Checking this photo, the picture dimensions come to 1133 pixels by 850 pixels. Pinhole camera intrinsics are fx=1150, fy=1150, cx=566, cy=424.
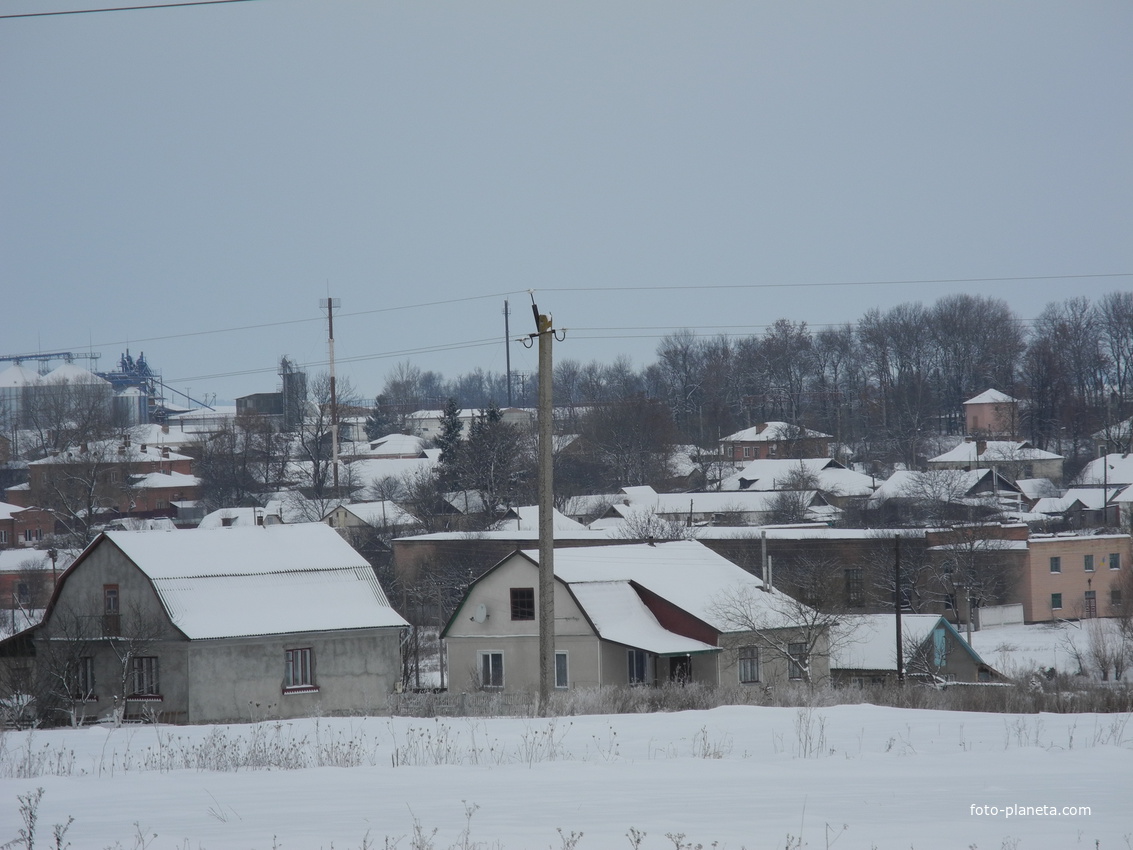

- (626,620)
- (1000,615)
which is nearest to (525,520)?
(1000,615)

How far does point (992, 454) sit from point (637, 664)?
212 feet

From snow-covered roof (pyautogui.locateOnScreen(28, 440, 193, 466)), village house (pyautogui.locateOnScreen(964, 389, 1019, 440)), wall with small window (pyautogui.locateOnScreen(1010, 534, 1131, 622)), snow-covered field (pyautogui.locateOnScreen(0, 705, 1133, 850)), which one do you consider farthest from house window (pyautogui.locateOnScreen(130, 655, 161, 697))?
village house (pyautogui.locateOnScreen(964, 389, 1019, 440))

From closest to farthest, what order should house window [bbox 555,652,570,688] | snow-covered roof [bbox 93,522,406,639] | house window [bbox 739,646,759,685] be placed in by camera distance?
1. snow-covered roof [bbox 93,522,406,639]
2. house window [bbox 739,646,759,685]
3. house window [bbox 555,652,570,688]

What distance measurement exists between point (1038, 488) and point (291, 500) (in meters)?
52.3

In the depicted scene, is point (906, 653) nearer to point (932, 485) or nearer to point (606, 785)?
point (606, 785)

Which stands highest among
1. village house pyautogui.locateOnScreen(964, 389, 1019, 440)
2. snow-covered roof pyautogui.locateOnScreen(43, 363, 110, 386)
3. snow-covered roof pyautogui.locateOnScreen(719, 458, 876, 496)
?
snow-covered roof pyautogui.locateOnScreen(43, 363, 110, 386)

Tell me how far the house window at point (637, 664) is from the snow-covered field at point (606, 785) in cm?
2033

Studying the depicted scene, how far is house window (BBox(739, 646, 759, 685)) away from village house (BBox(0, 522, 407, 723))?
8.92m

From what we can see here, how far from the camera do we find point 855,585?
52.9 m

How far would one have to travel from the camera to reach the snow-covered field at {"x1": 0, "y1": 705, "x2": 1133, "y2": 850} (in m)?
5.97

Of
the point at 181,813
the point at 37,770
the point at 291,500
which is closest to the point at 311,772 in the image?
the point at 181,813

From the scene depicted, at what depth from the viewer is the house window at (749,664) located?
97.9ft

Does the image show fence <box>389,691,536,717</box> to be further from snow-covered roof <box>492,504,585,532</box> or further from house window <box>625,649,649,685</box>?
snow-covered roof <box>492,504,585,532</box>

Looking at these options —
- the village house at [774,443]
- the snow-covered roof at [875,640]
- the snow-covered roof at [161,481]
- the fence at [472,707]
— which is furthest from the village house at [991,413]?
the fence at [472,707]
